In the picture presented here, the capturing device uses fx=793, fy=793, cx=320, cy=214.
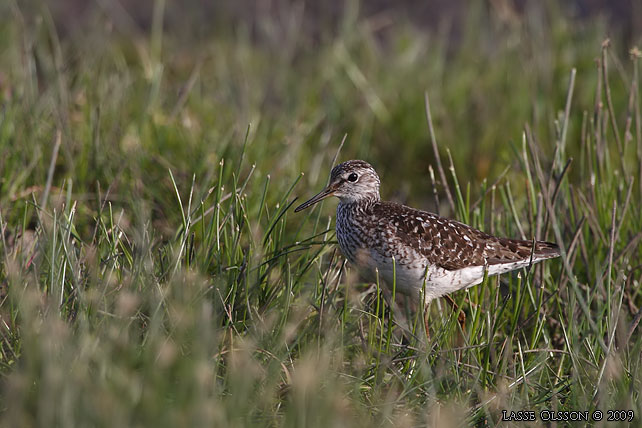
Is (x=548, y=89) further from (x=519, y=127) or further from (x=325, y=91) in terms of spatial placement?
(x=325, y=91)

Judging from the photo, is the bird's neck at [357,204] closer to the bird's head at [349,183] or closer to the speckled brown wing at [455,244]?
the bird's head at [349,183]

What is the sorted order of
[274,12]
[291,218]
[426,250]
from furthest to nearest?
1. [274,12]
2. [291,218]
3. [426,250]

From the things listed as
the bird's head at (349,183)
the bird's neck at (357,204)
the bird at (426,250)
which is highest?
the bird's head at (349,183)

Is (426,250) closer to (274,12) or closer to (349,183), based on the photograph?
(349,183)

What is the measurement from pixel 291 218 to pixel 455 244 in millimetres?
1413

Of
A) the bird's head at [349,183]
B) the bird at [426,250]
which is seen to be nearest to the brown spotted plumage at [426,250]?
the bird at [426,250]

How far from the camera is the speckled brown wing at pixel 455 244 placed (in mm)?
4461

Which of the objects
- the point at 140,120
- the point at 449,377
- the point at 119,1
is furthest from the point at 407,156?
the point at 119,1

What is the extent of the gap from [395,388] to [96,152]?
2.89 metres

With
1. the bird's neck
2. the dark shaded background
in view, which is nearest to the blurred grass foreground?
the dark shaded background

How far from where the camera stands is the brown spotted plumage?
439 cm

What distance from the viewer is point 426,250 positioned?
447 centimetres

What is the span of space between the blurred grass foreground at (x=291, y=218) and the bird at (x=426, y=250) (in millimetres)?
155

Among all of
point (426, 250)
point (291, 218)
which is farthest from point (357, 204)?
point (291, 218)
